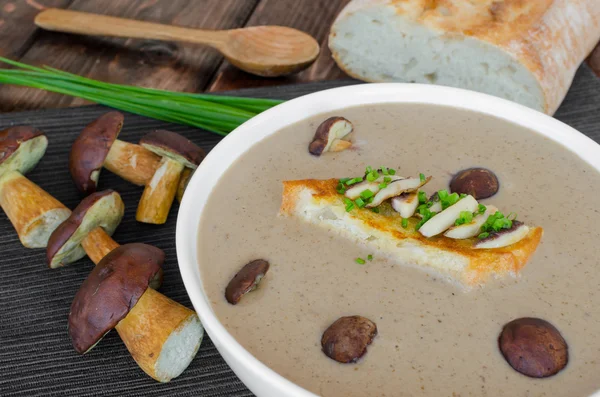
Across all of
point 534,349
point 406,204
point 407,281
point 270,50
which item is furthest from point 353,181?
point 270,50

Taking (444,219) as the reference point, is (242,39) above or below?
below

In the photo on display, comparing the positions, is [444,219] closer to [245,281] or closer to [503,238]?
[503,238]

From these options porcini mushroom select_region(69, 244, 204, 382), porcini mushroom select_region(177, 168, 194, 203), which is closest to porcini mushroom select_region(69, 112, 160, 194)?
porcini mushroom select_region(177, 168, 194, 203)

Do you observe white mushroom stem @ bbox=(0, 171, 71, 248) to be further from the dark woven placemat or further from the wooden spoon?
the wooden spoon

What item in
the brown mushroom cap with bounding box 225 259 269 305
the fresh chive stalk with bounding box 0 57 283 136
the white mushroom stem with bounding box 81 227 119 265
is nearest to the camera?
the brown mushroom cap with bounding box 225 259 269 305

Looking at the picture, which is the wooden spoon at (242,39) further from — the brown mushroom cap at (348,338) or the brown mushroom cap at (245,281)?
the brown mushroom cap at (348,338)

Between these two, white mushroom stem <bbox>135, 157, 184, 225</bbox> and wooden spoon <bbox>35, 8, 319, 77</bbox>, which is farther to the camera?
wooden spoon <bbox>35, 8, 319, 77</bbox>

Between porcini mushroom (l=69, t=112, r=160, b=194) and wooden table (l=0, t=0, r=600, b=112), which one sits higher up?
porcini mushroom (l=69, t=112, r=160, b=194)
